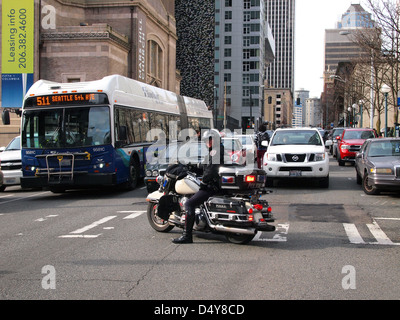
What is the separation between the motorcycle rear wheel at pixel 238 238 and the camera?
7720 mm

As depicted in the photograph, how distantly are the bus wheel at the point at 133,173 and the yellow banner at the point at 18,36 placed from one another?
75.1 feet

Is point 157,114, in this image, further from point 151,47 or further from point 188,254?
point 151,47

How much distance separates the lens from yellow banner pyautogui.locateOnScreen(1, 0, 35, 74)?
3525cm

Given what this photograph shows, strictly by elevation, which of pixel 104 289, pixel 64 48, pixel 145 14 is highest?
pixel 145 14

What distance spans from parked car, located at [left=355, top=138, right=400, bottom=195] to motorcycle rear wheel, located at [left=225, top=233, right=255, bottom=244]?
6620 mm

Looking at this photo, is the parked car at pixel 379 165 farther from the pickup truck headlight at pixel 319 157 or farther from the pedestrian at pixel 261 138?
the pedestrian at pixel 261 138

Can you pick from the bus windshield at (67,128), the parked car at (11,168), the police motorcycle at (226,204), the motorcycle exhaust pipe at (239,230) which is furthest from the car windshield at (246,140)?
the motorcycle exhaust pipe at (239,230)

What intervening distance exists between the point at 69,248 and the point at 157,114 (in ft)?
39.9

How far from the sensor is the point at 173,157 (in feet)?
46.2

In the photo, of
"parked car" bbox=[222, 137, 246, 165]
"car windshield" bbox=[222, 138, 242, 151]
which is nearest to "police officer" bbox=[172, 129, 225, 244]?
"parked car" bbox=[222, 137, 246, 165]

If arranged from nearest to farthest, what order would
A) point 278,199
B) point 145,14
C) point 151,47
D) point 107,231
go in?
1. point 107,231
2. point 278,199
3. point 145,14
4. point 151,47

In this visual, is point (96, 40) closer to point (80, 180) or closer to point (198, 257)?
point (80, 180)

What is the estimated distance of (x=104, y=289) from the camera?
5.44 meters

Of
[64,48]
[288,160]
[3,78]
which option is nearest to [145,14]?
[64,48]
